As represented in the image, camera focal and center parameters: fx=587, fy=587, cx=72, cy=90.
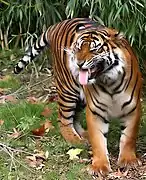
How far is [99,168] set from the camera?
4195 mm

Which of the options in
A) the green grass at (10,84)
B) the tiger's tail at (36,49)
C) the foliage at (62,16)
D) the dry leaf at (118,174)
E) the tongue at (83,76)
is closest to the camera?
the tongue at (83,76)

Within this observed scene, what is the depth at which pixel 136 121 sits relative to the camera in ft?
14.1

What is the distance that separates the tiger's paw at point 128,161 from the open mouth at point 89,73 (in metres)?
0.71

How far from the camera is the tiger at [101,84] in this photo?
12.8 ft

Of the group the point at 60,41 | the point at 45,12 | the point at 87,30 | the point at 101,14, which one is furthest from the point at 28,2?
the point at 87,30

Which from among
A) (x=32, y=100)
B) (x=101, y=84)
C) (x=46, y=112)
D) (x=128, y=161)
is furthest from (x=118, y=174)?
(x=32, y=100)

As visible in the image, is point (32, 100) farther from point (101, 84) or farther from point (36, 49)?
point (101, 84)

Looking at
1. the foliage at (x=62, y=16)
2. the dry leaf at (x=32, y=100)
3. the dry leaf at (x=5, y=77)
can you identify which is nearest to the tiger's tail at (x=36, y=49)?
the dry leaf at (x=32, y=100)

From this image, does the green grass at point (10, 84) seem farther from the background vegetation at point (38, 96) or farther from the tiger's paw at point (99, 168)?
the tiger's paw at point (99, 168)

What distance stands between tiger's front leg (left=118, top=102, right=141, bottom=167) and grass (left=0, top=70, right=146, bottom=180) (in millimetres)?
249

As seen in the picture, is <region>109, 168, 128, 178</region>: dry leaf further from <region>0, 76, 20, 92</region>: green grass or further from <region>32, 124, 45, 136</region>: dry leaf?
<region>0, 76, 20, 92</region>: green grass

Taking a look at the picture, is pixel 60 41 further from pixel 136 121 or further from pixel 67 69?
pixel 136 121

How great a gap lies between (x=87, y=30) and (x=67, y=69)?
2.62ft

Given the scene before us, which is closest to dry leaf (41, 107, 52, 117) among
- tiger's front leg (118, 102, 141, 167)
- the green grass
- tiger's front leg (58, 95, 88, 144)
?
tiger's front leg (58, 95, 88, 144)
